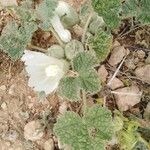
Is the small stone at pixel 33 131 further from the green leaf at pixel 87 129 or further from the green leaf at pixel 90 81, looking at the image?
the green leaf at pixel 90 81

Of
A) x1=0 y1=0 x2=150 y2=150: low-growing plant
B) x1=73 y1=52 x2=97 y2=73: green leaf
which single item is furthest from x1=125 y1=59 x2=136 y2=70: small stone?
x1=73 y1=52 x2=97 y2=73: green leaf

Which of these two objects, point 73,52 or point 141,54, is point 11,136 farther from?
point 141,54

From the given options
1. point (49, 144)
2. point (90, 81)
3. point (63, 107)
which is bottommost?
point (49, 144)

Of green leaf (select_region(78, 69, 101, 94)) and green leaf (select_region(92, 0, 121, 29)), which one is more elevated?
green leaf (select_region(92, 0, 121, 29))

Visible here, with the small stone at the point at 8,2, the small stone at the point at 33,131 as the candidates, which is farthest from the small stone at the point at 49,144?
the small stone at the point at 8,2

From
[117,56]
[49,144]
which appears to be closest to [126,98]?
[117,56]

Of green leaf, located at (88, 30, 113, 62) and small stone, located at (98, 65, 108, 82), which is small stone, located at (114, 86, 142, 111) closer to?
small stone, located at (98, 65, 108, 82)

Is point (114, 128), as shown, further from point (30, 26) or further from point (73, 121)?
point (30, 26)

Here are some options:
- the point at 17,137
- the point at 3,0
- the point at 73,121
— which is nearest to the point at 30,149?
the point at 17,137
